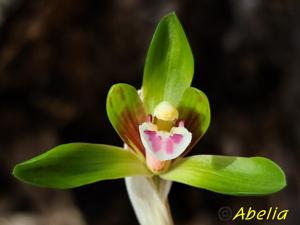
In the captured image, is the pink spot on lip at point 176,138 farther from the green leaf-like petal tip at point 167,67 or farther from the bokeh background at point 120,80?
the bokeh background at point 120,80

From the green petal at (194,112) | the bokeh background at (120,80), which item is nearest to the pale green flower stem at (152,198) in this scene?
the green petal at (194,112)

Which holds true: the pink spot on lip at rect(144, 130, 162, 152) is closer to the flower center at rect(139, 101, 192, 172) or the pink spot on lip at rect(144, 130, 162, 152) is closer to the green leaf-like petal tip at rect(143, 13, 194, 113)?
the flower center at rect(139, 101, 192, 172)

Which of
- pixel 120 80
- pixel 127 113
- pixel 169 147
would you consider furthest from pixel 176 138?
Answer: pixel 120 80

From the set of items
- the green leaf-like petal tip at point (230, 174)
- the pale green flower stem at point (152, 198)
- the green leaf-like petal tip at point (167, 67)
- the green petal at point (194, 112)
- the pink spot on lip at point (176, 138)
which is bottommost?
the pale green flower stem at point (152, 198)

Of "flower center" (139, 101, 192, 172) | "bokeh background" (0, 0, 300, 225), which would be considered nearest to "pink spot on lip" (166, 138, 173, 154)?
"flower center" (139, 101, 192, 172)

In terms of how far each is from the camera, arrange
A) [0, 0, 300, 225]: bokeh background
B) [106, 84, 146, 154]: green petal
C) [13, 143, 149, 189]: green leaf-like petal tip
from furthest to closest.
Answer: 1. [0, 0, 300, 225]: bokeh background
2. [106, 84, 146, 154]: green petal
3. [13, 143, 149, 189]: green leaf-like petal tip

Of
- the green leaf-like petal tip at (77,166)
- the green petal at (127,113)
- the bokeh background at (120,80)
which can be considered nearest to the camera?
the green leaf-like petal tip at (77,166)

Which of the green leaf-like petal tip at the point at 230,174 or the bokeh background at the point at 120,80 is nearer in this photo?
the green leaf-like petal tip at the point at 230,174
